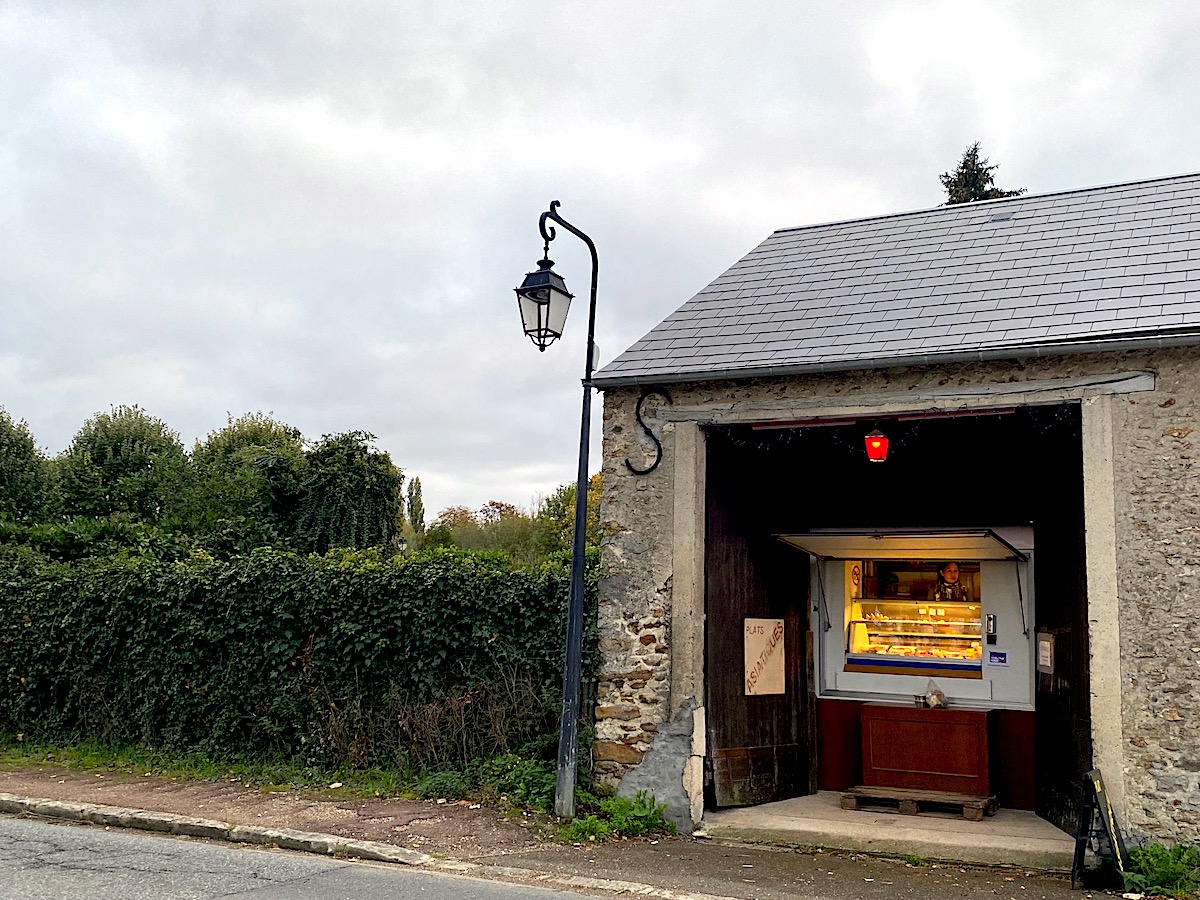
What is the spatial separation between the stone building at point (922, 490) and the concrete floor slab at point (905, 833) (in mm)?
309

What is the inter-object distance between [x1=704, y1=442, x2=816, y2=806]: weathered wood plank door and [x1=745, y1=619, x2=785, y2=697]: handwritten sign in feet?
0.25

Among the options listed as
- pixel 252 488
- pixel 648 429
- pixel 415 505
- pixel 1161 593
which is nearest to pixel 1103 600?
pixel 1161 593

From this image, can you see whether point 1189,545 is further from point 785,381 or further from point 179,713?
point 179,713

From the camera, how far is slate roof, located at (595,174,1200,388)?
8391 millimetres

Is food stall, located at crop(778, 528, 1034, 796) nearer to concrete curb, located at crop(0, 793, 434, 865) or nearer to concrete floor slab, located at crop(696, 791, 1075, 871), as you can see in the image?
concrete floor slab, located at crop(696, 791, 1075, 871)

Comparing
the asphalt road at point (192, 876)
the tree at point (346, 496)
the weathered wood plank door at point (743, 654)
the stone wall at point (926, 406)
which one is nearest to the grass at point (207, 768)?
the asphalt road at point (192, 876)

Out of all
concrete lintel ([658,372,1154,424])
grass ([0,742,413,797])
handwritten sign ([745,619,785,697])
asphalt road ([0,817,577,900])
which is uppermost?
concrete lintel ([658,372,1154,424])

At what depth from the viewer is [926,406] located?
8742mm

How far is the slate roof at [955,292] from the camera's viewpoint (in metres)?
8.39

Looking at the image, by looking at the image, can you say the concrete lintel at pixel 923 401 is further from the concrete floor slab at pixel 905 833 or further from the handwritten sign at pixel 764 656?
the concrete floor slab at pixel 905 833

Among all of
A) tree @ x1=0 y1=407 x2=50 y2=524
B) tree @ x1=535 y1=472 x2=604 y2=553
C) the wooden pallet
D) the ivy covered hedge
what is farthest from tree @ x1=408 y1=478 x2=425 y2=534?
the wooden pallet

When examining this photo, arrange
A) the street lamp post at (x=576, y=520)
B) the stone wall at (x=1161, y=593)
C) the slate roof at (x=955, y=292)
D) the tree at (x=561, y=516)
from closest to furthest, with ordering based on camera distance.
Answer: the stone wall at (x=1161, y=593), the slate roof at (x=955, y=292), the street lamp post at (x=576, y=520), the tree at (x=561, y=516)

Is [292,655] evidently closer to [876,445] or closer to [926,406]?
[876,445]

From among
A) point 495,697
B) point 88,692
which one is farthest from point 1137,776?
point 88,692
